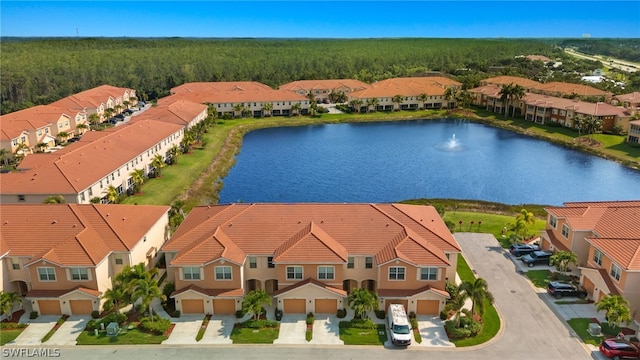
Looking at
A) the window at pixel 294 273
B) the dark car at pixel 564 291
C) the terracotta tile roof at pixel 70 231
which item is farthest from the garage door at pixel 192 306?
the dark car at pixel 564 291

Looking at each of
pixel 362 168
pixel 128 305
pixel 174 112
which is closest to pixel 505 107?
pixel 362 168

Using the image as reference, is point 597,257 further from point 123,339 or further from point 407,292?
point 123,339

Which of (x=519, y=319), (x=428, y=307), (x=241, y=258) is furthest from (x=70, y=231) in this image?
(x=519, y=319)

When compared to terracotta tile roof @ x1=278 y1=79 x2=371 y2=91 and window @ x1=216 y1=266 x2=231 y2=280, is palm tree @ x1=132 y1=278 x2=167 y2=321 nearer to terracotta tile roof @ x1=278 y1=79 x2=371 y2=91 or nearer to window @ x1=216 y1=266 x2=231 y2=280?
window @ x1=216 y1=266 x2=231 y2=280

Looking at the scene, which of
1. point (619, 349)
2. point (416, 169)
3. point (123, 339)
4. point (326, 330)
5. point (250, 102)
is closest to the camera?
point (619, 349)

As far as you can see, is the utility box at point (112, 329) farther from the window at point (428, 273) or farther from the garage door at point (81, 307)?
the window at point (428, 273)

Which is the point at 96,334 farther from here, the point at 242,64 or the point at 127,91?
the point at 242,64
